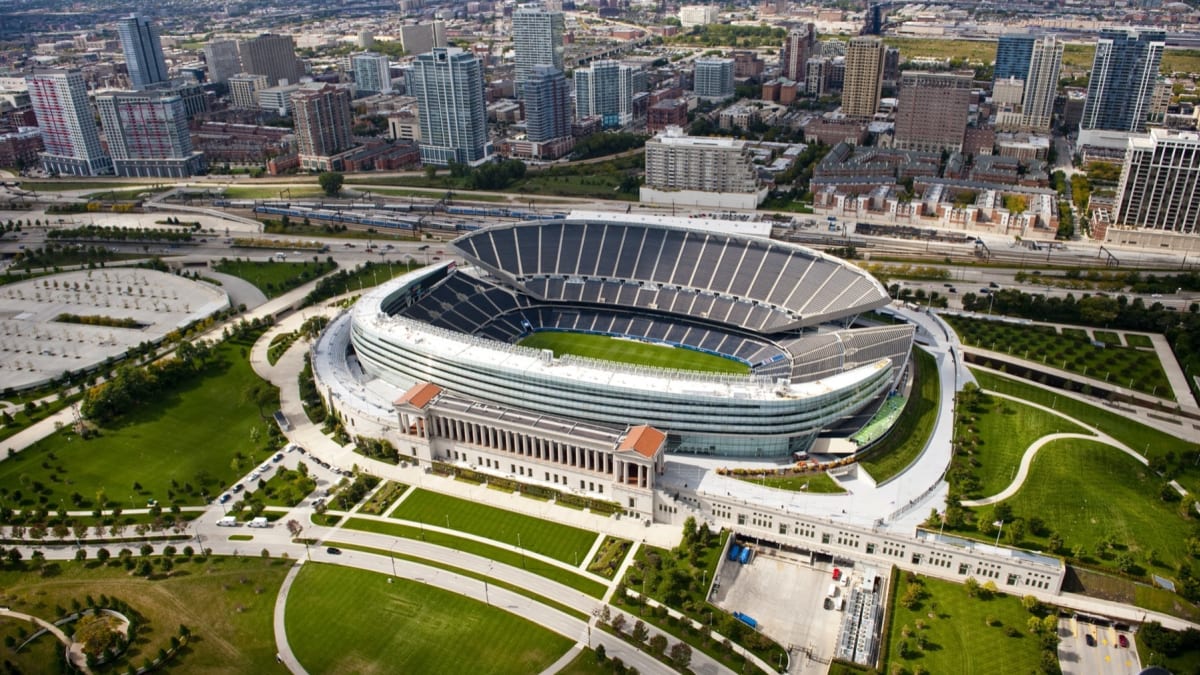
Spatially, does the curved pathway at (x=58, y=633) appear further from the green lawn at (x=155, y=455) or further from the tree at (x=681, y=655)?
the tree at (x=681, y=655)

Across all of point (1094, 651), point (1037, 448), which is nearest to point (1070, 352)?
point (1037, 448)

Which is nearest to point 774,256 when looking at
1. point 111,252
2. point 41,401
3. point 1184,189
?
point 1184,189

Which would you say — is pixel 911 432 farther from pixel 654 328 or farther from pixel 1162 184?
pixel 1162 184

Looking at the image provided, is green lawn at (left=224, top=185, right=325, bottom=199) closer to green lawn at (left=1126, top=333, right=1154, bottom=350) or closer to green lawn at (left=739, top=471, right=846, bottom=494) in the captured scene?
green lawn at (left=739, top=471, right=846, bottom=494)

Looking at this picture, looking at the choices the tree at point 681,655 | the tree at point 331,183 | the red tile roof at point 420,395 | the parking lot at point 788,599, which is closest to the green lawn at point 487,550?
the tree at point 681,655

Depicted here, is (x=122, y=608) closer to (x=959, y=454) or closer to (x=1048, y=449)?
(x=959, y=454)

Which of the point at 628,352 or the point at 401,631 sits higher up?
the point at 628,352
